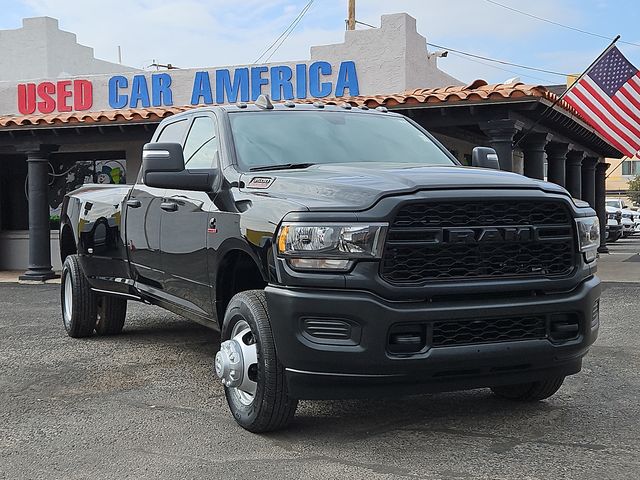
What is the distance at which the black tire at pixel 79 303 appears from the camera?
311 inches

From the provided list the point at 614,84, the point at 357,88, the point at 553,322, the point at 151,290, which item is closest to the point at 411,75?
the point at 357,88

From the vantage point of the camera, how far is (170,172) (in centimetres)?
519

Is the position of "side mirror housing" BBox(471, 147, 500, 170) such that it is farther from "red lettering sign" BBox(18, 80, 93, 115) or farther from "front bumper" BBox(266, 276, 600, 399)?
"red lettering sign" BBox(18, 80, 93, 115)

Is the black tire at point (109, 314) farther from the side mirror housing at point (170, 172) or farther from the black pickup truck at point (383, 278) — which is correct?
the side mirror housing at point (170, 172)

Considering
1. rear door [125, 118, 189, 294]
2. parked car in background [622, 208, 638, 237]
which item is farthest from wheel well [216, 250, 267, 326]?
parked car in background [622, 208, 638, 237]

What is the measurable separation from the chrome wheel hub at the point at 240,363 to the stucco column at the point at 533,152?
10.5 meters

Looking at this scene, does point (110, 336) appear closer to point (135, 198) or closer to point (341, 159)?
point (135, 198)

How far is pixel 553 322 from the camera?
4391 millimetres

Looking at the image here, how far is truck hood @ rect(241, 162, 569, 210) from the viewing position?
13.8 feet

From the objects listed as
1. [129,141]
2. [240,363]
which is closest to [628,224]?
[129,141]

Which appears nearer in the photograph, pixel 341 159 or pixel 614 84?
pixel 341 159

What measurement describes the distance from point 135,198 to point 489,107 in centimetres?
679

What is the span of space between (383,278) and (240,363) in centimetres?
104

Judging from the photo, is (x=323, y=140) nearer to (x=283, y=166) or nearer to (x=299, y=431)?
(x=283, y=166)
